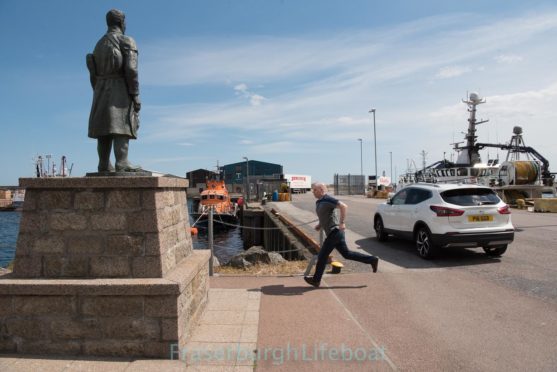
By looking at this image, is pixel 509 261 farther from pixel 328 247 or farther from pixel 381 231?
pixel 328 247

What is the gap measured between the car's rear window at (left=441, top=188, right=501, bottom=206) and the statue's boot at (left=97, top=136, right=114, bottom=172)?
22.0ft

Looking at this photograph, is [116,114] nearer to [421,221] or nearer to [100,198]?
[100,198]

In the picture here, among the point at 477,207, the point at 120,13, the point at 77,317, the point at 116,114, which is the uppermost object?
the point at 120,13

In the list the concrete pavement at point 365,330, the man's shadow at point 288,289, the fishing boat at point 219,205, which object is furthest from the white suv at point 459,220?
the fishing boat at point 219,205

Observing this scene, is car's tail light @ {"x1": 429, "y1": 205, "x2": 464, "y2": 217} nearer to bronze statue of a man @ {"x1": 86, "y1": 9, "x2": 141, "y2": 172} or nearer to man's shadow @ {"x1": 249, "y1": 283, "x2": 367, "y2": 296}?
man's shadow @ {"x1": 249, "y1": 283, "x2": 367, "y2": 296}

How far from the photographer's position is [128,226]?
4.17m

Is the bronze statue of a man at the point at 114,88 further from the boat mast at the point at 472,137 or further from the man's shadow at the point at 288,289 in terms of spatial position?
the boat mast at the point at 472,137

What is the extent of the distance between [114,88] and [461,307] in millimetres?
5251

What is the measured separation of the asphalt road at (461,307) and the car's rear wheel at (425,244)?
222 mm

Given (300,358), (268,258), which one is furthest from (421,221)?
(300,358)

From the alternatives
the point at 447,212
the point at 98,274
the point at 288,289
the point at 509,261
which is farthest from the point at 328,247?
the point at 509,261

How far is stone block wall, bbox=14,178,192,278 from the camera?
13.6 ft

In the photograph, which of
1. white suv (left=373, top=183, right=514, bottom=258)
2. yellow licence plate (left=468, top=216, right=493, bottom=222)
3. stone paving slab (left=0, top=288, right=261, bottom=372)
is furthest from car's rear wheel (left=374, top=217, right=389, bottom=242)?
stone paving slab (left=0, top=288, right=261, bottom=372)

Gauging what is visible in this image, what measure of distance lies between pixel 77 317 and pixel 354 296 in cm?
379
